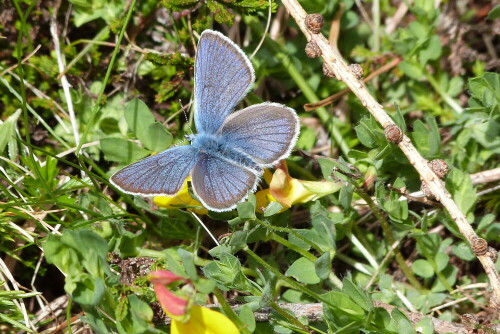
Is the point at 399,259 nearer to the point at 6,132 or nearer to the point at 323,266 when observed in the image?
the point at 323,266

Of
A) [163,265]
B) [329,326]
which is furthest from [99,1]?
[329,326]

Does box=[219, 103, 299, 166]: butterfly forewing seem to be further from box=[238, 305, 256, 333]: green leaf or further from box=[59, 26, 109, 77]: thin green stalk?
box=[59, 26, 109, 77]: thin green stalk

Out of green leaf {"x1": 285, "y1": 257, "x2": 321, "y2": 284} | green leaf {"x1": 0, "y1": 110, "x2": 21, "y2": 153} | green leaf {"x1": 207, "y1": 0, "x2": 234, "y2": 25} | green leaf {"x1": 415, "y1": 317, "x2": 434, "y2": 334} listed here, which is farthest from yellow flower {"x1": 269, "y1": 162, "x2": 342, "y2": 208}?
green leaf {"x1": 0, "y1": 110, "x2": 21, "y2": 153}

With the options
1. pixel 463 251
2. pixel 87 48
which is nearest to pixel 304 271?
pixel 463 251

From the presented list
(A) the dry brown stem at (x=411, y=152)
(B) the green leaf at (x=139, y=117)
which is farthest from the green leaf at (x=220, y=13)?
(B) the green leaf at (x=139, y=117)

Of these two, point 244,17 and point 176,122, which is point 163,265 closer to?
point 176,122

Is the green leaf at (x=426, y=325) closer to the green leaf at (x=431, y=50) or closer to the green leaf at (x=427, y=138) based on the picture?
the green leaf at (x=427, y=138)
